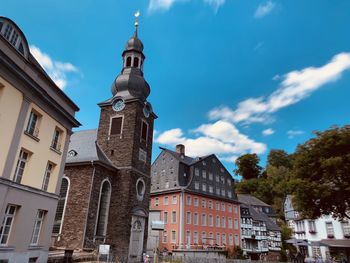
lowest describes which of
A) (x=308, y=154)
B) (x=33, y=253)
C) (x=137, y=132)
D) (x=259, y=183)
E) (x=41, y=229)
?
(x=33, y=253)

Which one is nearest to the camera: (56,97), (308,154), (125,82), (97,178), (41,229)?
(41,229)

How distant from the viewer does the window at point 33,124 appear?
40.4 ft

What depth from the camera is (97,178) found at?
21969 millimetres

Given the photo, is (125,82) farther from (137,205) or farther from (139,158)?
(137,205)

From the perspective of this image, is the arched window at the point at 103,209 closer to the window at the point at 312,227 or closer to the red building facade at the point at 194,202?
the red building facade at the point at 194,202

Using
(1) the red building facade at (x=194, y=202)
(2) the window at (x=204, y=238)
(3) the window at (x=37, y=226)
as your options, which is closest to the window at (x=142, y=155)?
(1) the red building facade at (x=194, y=202)

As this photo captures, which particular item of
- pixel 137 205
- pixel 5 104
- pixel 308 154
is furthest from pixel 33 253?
pixel 308 154

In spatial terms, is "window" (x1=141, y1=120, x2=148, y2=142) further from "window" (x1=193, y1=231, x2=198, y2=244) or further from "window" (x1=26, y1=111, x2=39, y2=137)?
"window" (x1=193, y1=231, x2=198, y2=244)

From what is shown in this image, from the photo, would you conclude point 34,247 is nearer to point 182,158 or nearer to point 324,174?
point 324,174

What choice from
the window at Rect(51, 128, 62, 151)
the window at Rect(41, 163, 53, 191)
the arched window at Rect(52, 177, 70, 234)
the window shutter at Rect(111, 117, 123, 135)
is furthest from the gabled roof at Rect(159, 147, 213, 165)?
the window at Rect(41, 163, 53, 191)

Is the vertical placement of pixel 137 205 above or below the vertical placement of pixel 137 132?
below

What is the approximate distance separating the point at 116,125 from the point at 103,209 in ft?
26.7

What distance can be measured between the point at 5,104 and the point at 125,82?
18267 mm

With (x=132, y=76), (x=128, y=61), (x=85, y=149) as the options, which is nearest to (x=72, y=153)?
(x=85, y=149)
